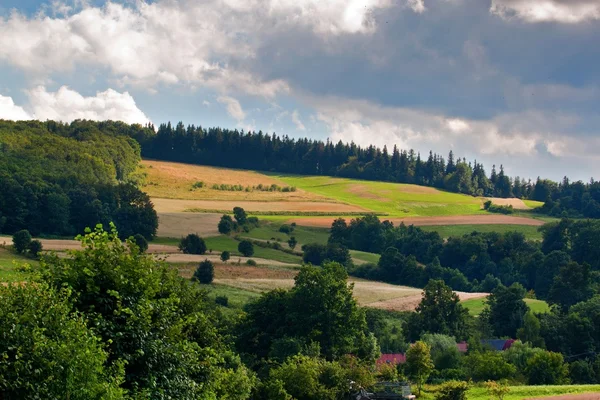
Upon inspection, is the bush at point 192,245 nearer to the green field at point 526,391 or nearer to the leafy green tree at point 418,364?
the leafy green tree at point 418,364

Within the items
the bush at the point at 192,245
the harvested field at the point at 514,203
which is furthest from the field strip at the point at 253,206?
the harvested field at the point at 514,203

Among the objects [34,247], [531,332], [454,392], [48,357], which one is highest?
[48,357]

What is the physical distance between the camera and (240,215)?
134625 millimetres

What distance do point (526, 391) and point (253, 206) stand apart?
106079 mm

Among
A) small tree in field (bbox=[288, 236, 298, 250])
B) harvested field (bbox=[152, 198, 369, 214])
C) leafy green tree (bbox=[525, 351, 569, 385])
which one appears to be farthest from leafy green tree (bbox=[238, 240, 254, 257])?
leafy green tree (bbox=[525, 351, 569, 385])

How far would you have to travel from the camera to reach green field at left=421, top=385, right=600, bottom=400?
4619cm

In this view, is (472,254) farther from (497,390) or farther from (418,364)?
(497,390)

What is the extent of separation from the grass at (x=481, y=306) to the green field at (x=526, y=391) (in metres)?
42.2

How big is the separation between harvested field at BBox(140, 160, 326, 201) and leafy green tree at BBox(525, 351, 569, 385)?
105 metres

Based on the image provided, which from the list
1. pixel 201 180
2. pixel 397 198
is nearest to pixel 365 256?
pixel 397 198

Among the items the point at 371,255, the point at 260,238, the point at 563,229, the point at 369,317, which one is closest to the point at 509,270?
the point at 563,229

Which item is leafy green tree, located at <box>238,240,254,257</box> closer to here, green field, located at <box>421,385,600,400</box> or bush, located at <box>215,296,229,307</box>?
bush, located at <box>215,296,229,307</box>

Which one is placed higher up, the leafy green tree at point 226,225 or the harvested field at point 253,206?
the harvested field at point 253,206

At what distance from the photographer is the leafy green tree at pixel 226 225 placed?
125 meters
